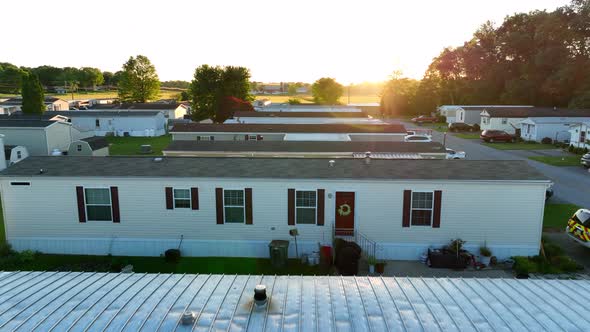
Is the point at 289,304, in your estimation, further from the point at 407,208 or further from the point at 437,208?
the point at 437,208

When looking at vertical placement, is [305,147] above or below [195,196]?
above

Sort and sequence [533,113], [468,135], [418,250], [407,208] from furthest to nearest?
[468,135], [533,113], [418,250], [407,208]

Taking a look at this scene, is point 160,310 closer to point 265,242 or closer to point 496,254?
point 265,242

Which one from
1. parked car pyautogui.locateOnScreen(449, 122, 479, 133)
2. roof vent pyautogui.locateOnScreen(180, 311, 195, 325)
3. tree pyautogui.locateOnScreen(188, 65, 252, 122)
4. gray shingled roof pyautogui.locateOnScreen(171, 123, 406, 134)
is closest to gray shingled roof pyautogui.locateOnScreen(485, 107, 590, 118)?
parked car pyautogui.locateOnScreen(449, 122, 479, 133)

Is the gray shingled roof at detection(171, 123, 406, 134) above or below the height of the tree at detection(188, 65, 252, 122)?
below

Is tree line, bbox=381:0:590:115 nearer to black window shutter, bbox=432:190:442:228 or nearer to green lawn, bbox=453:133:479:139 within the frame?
green lawn, bbox=453:133:479:139

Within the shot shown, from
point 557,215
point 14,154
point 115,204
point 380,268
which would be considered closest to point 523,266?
point 380,268

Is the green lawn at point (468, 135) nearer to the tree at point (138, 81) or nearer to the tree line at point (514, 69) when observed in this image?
the tree line at point (514, 69)

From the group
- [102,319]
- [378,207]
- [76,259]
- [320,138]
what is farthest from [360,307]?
[320,138]
